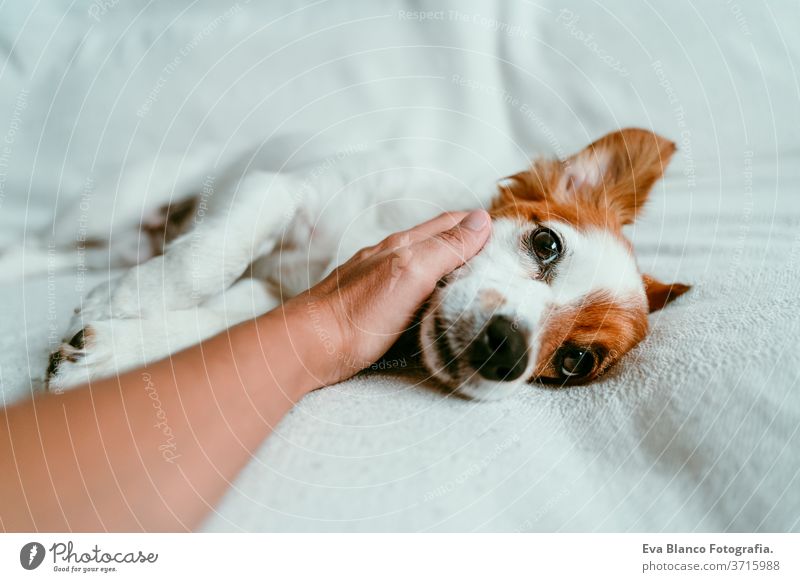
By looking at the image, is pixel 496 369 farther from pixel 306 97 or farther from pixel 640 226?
pixel 306 97

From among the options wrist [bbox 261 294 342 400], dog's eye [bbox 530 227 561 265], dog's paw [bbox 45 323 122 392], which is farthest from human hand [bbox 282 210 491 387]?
dog's paw [bbox 45 323 122 392]

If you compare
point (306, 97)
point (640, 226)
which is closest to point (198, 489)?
point (306, 97)

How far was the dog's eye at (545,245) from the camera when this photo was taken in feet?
2.53

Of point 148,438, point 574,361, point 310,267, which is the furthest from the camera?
point 310,267

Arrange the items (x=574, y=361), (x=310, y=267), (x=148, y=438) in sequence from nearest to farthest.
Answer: (x=148, y=438) → (x=574, y=361) → (x=310, y=267)

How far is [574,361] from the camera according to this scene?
0.74 m

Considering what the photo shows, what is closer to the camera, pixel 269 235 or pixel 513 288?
pixel 513 288

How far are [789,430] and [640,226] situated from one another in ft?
1.18

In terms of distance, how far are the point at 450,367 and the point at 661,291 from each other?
32cm

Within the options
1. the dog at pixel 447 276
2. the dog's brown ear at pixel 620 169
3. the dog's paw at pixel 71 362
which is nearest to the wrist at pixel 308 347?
the dog at pixel 447 276

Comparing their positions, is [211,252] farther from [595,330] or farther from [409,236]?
[595,330]

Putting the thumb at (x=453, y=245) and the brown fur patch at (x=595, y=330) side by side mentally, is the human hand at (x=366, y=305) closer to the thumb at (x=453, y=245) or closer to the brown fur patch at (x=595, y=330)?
the thumb at (x=453, y=245)

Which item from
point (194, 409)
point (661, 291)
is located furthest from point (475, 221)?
point (194, 409)

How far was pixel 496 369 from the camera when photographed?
2.29 ft
